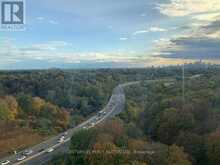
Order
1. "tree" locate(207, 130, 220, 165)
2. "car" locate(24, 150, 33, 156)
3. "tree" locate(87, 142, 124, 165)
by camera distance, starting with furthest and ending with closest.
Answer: "car" locate(24, 150, 33, 156), "tree" locate(207, 130, 220, 165), "tree" locate(87, 142, 124, 165)

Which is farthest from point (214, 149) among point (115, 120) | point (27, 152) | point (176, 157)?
point (27, 152)

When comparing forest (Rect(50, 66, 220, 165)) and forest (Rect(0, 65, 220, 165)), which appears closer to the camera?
forest (Rect(50, 66, 220, 165))

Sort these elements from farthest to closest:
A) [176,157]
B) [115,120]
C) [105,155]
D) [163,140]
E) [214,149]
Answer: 1. [115,120]
2. [163,140]
3. [214,149]
4. [176,157]
5. [105,155]

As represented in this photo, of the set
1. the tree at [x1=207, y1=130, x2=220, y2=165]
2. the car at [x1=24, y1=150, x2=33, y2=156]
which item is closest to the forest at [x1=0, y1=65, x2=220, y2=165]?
the tree at [x1=207, y1=130, x2=220, y2=165]

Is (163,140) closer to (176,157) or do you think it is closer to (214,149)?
(214,149)

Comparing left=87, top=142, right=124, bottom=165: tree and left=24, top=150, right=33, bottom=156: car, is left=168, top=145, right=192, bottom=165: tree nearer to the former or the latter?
left=87, top=142, right=124, bottom=165: tree

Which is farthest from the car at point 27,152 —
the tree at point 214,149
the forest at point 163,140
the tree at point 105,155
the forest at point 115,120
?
the tree at point 214,149

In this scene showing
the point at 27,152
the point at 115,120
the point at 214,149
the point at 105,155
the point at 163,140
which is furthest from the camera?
A: the point at 115,120

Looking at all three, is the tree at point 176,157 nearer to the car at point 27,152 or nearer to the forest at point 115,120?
the forest at point 115,120

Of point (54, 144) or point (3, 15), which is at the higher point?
point (3, 15)

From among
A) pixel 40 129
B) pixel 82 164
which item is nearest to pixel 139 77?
pixel 40 129

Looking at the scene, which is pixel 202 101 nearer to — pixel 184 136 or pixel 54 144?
pixel 184 136
